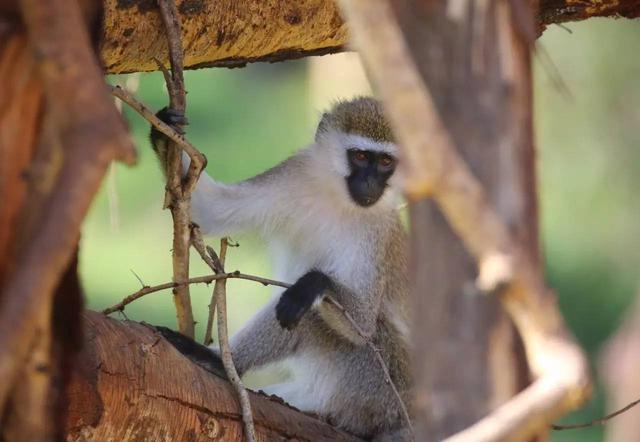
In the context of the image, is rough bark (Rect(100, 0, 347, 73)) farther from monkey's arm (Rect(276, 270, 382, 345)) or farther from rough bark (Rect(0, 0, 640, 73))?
monkey's arm (Rect(276, 270, 382, 345))

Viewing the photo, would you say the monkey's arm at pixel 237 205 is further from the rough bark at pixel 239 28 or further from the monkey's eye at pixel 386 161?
the rough bark at pixel 239 28

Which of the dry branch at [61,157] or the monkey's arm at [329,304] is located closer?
the dry branch at [61,157]

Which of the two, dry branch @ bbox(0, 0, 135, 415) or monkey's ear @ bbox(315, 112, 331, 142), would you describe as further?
monkey's ear @ bbox(315, 112, 331, 142)

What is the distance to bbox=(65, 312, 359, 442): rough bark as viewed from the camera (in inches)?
112

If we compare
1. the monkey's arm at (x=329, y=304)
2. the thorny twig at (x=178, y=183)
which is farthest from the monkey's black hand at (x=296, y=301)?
the thorny twig at (x=178, y=183)

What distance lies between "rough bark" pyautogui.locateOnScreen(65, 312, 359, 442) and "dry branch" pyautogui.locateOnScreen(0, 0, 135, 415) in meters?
1.27

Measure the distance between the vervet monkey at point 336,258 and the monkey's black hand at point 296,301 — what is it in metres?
0.02

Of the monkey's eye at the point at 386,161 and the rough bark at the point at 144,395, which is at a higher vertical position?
the monkey's eye at the point at 386,161

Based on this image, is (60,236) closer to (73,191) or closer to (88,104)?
(73,191)

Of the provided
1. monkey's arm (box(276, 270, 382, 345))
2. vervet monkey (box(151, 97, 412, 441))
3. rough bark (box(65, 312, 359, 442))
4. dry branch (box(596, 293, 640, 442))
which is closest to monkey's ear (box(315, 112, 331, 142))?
vervet monkey (box(151, 97, 412, 441))

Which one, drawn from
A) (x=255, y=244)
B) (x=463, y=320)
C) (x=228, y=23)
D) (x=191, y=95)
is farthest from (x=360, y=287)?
(x=191, y=95)

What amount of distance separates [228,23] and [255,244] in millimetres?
1223

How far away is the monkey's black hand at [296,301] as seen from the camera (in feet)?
13.2

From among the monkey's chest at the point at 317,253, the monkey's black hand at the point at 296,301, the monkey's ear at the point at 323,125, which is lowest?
the monkey's black hand at the point at 296,301
